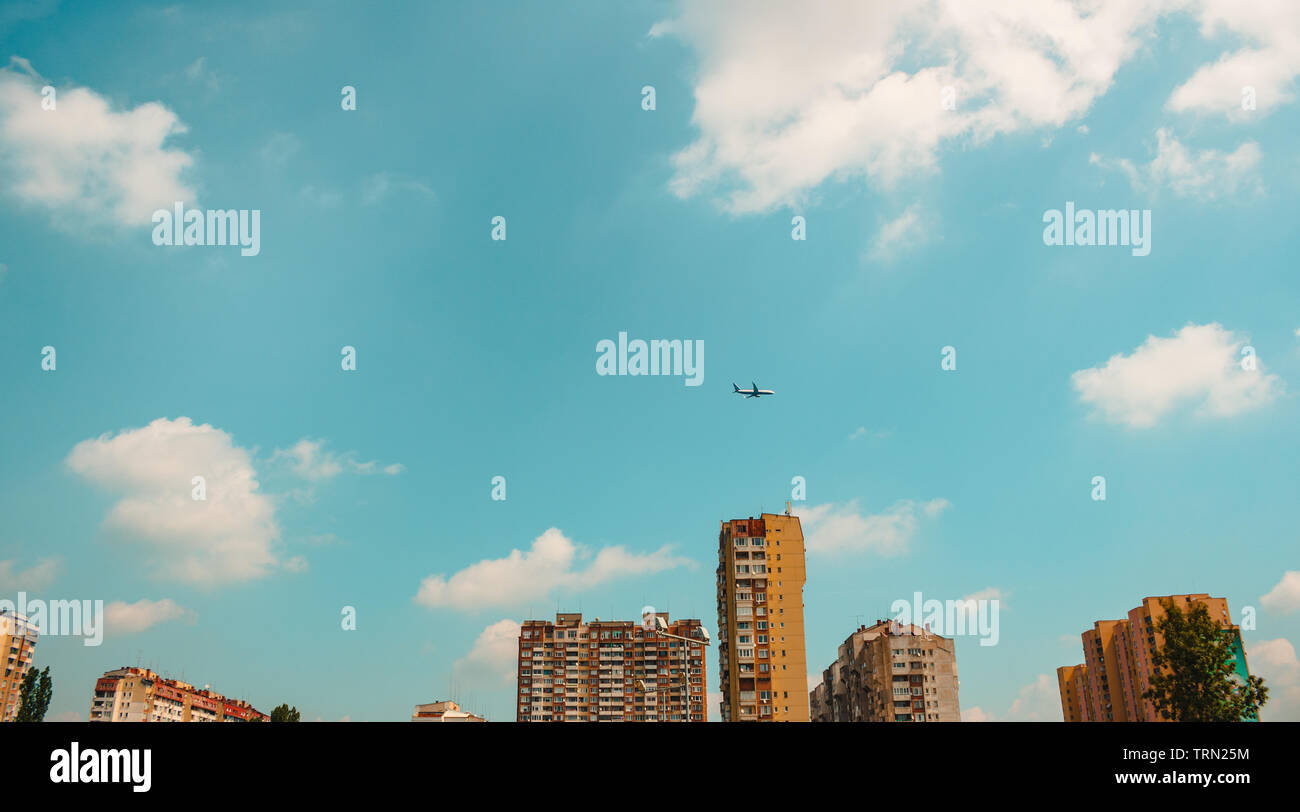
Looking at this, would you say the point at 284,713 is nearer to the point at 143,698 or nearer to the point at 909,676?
the point at 143,698

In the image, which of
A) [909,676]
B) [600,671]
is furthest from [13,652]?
[909,676]

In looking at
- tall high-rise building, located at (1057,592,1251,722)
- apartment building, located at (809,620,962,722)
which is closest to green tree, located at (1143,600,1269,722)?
apartment building, located at (809,620,962,722)

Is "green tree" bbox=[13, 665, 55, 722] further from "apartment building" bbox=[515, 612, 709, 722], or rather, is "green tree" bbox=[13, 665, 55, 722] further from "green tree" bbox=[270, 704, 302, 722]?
"apartment building" bbox=[515, 612, 709, 722]

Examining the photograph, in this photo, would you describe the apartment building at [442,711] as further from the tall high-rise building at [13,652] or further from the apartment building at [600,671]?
the tall high-rise building at [13,652]

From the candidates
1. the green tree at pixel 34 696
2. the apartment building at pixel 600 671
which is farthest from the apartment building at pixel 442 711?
the green tree at pixel 34 696
